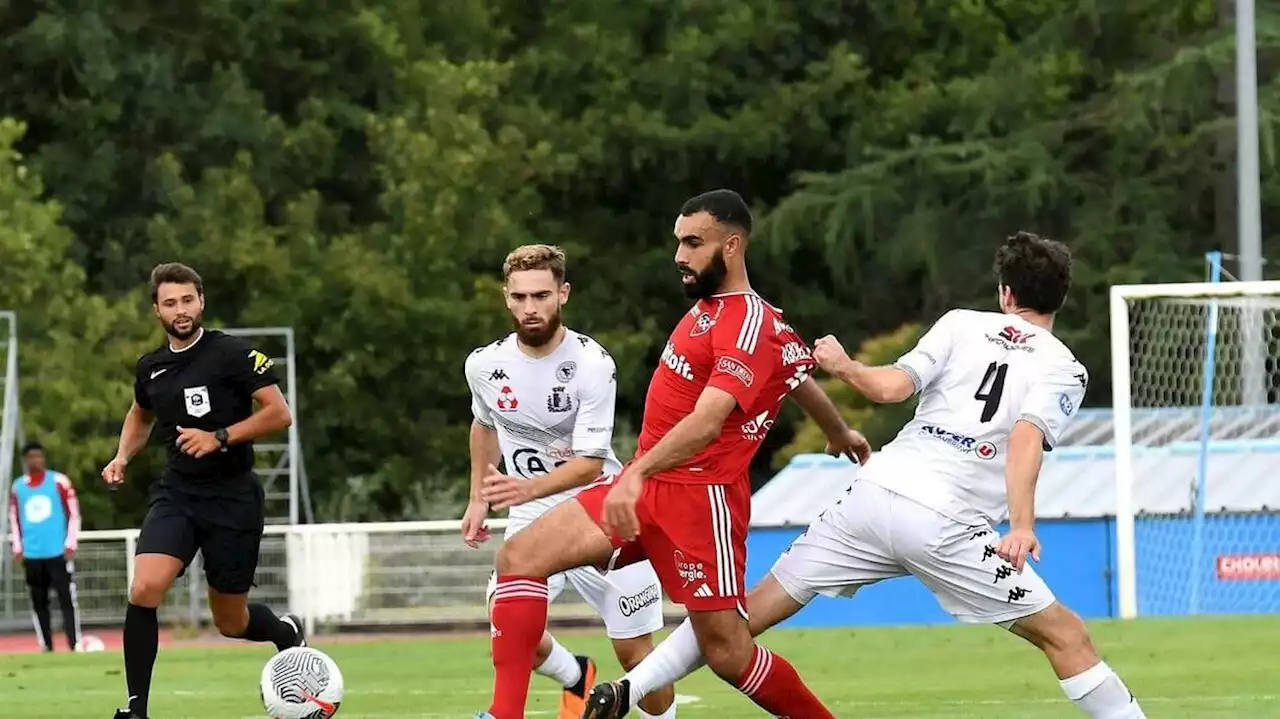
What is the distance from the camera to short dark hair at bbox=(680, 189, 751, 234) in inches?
319

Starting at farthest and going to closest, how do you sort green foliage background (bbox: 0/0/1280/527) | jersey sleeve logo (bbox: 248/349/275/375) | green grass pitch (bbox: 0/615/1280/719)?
green foliage background (bbox: 0/0/1280/527) → green grass pitch (bbox: 0/615/1280/719) → jersey sleeve logo (bbox: 248/349/275/375)

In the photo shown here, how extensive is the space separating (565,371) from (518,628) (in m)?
1.63

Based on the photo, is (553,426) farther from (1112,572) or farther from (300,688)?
(1112,572)

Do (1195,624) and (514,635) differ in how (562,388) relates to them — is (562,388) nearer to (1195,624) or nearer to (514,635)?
(514,635)

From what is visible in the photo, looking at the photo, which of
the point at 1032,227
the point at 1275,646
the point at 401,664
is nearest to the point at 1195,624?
the point at 1275,646

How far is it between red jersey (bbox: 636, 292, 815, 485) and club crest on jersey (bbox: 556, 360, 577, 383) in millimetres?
1253

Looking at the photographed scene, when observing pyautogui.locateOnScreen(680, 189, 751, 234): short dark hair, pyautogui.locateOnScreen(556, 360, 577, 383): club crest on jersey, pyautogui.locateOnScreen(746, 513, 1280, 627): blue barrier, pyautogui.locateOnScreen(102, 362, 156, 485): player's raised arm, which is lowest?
pyautogui.locateOnScreen(746, 513, 1280, 627): blue barrier

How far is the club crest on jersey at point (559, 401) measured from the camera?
9.55m

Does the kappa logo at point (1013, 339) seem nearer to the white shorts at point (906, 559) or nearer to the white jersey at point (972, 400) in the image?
the white jersey at point (972, 400)

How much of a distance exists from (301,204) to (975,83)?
9.83 meters

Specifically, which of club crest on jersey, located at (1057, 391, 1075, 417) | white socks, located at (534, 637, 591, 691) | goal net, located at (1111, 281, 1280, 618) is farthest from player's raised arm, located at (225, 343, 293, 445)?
goal net, located at (1111, 281, 1280, 618)

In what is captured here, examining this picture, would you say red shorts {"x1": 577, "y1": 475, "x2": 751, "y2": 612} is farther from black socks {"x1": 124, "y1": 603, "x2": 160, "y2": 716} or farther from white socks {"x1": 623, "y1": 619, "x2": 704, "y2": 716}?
black socks {"x1": 124, "y1": 603, "x2": 160, "y2": 716}

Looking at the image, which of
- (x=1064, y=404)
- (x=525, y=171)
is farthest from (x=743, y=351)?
(x=525, y=171)

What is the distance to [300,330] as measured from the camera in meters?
32.4
